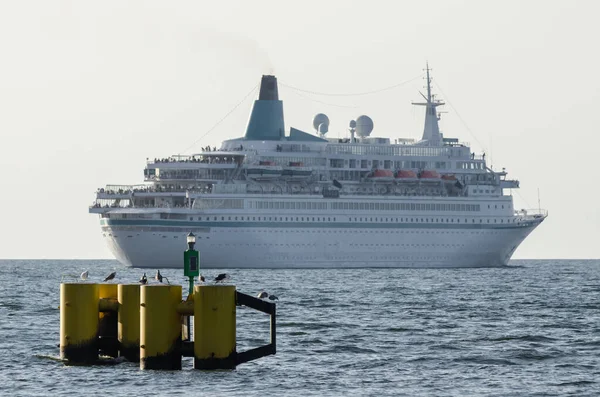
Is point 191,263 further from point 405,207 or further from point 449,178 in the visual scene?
point 449,178

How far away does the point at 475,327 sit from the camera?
4506 centimetres

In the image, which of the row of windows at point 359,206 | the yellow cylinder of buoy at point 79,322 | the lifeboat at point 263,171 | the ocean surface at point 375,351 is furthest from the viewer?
the lifeboat at point 263,171

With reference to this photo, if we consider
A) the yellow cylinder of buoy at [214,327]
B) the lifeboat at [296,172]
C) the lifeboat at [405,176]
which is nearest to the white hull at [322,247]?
the lifeboat at [405,176]

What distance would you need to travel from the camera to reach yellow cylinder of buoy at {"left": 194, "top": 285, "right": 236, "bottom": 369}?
30359 mm

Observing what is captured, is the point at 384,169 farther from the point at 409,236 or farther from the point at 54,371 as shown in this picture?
the point at 54,371

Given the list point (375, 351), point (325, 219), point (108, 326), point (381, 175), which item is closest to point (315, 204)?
point (325, 219)

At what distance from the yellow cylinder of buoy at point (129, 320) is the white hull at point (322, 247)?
69216 millimetres

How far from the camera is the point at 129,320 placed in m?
32.2

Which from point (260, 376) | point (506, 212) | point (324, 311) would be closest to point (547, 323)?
point (324, 311)

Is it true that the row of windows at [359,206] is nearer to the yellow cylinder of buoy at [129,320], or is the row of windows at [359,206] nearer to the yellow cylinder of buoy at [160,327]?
the yellow cylinder of buoy at [129,320]

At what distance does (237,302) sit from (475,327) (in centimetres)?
1572

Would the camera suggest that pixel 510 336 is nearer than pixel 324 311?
Yes

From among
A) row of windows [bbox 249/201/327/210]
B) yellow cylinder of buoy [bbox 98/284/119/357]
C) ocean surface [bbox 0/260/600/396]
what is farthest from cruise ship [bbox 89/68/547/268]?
yellow cylinder of buoy [bbox 98/284/119/357]

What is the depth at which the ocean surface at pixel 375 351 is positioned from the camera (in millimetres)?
30734
